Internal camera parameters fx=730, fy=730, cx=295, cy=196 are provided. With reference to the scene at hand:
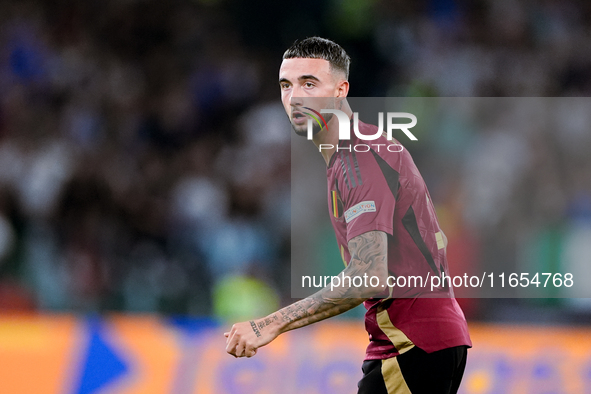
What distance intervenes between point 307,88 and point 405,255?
0.81 metres

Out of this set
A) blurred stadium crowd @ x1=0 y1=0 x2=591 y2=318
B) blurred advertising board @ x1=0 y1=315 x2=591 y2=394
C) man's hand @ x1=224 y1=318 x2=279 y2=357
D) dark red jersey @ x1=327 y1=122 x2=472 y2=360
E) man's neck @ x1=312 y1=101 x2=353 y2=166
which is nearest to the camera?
man's hand @ x1=224 y1=318 x2=279 y2=357

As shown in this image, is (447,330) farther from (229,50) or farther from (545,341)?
(229,50)

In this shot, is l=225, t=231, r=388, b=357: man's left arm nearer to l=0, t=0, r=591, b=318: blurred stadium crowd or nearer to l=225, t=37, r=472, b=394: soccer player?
l=225, t=37, r=472, b=394: soccer player

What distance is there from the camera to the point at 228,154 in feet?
27.2

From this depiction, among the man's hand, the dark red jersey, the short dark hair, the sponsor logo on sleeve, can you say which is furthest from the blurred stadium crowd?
the man's hand

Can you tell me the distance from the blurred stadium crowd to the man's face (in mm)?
3309

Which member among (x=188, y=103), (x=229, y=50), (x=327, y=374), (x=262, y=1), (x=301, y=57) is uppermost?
(x=262, y=1)

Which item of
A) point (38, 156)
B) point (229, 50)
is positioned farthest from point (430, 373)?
point (229, 50)

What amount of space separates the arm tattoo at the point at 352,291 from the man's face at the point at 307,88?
2.06 ft

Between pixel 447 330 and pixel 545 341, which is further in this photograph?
pixel 545 341

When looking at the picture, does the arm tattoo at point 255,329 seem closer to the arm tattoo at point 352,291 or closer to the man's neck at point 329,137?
the arm tattoo at point 352,291

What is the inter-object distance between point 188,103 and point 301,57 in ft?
20.5

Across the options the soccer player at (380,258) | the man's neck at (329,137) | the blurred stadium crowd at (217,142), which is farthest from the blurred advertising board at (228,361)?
the man's neck at (329,137)

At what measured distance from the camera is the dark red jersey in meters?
2.81
